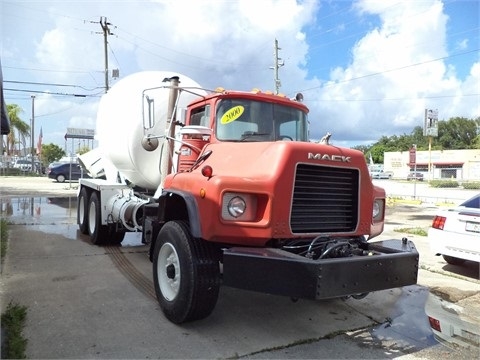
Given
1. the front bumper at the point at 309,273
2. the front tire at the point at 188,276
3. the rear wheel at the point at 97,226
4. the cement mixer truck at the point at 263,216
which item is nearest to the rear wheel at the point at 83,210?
the rear wheel at the point at 97,226

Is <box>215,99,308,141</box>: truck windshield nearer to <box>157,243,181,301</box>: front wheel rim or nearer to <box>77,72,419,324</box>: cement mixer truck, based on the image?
<box>77,72,419,324</box>: cement mixer truck

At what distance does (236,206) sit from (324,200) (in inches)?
35.9

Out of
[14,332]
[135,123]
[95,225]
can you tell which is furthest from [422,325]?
[95,225]

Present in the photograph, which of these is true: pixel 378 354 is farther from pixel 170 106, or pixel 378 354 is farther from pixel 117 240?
pixel 117 240

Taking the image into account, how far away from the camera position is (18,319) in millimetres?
4371

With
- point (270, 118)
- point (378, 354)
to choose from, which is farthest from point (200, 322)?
point (270, 118)

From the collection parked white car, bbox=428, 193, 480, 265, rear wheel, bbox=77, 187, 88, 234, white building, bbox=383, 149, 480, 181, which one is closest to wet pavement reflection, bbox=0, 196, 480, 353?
parked white car, bbox=428, 193, 480, 265

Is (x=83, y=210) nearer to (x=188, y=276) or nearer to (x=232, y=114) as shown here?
(x=232, y=114)

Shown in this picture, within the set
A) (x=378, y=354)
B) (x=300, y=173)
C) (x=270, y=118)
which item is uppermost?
(x=270, y=118)

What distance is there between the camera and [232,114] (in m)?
5.03

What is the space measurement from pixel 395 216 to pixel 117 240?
11.3 meters

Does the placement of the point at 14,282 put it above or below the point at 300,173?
below

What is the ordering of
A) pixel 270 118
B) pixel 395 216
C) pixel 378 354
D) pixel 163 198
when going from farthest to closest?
1. pixel 395 216
2. pixel 270 118
3. pixel 163 198
4. pixel 378 354

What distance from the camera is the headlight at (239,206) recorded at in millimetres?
3838
